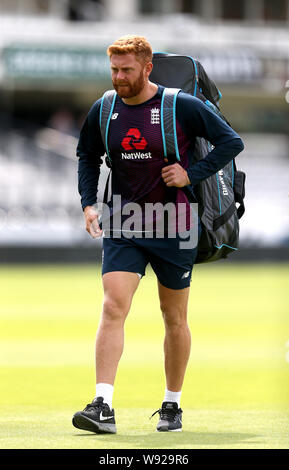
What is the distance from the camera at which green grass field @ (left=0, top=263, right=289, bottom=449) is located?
666cm

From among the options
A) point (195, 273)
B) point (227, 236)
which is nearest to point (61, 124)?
point (195, 273)

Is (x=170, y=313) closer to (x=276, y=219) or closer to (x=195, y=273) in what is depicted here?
(x=195, y=273)

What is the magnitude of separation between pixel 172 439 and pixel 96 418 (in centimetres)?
46

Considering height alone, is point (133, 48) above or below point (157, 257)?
above

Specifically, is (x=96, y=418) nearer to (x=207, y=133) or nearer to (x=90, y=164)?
(x=90, y=164)

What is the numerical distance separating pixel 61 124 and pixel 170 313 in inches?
1186

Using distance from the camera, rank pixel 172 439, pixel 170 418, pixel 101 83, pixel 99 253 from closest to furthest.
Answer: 1. pixel 172 439
2. pixel 170 418
3. pixel 99 253
4. pixel 101 83

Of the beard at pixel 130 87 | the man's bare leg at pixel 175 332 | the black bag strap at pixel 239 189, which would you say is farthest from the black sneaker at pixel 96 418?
the beard at pixel 130 87

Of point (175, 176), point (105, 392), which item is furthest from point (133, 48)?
point (105, 392)

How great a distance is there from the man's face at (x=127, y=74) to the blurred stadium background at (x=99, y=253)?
2048 millimetres

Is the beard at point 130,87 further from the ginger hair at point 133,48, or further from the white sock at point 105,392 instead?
the white sock at point 105,392

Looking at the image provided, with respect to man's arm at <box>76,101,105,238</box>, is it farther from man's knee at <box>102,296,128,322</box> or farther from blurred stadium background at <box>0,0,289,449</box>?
blurred stadium background at <box>0,0,289,449</box>

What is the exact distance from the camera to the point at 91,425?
6.52 m

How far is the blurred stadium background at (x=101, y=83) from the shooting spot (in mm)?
30531
